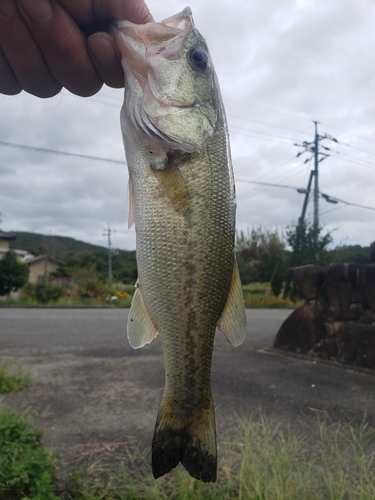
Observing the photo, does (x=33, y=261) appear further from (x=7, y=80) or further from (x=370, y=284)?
(x=7, y=80)

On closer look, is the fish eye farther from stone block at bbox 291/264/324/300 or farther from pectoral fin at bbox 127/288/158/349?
stone block at bbox 291/264/324/300

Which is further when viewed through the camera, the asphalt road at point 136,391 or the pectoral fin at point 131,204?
the asphalt road at point 136,391

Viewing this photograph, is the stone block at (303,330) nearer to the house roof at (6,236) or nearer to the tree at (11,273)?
the tree at (11,273)

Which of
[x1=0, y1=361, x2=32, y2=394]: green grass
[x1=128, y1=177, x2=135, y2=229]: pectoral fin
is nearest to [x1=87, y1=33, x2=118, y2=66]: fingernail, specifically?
[x1=128, y1=177, x2=135, y2=229]: pectoral fin

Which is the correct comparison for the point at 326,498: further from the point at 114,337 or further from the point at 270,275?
the point at 270,275

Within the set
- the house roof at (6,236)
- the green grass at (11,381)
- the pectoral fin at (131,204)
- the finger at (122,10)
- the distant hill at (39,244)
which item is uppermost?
the distant hill at (39,244)

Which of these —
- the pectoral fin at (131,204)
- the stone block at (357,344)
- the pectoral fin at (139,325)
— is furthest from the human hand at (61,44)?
the stone block at (357,344)

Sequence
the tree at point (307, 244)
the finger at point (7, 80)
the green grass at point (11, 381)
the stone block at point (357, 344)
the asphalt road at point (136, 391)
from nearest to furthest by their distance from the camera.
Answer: the finger at point (7, 80)
the asphalt road at point (136, 391)
the green grass at point (11, 381)
the stone block at point (357, 344)
the tree at point (307, 244)

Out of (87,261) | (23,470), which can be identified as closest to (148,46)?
(23,470)
